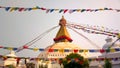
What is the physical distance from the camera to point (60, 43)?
9294cm

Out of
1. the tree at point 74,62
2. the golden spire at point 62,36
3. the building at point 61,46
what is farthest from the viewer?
the golden spire at point 62,36

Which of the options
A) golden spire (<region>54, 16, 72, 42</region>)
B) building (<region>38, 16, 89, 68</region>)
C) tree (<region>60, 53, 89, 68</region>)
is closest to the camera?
tree (<region>60, 53, 89, 68</region>)

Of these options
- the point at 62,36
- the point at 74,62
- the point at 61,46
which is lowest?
the point at 74,62

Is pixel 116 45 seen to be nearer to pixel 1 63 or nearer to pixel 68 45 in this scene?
pixel 68 45

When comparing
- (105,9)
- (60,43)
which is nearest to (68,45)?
(60,43)

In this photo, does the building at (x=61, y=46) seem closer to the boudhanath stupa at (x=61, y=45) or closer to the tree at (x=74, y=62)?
the boudhanath stupa at (x=61, y=45)

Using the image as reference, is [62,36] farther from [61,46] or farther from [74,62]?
[74,62]

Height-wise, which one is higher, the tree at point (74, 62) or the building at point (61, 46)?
the building at point (61, 46)

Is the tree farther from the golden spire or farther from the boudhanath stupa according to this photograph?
the golden spire

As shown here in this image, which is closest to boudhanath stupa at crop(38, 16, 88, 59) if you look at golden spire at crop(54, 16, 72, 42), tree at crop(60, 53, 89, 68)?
golden spire at crop(54, 16, 72, 42)

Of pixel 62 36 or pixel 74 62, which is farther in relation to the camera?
pixel 62 36

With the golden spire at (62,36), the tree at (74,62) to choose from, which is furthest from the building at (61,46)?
the tree at (74,62)

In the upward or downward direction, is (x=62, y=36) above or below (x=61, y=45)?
above

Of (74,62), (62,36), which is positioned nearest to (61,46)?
(62,36)
